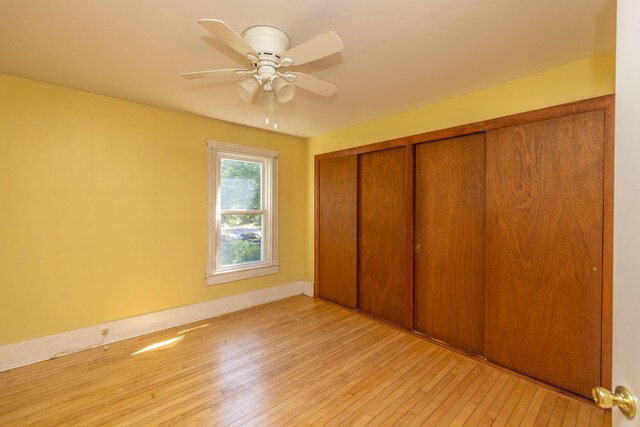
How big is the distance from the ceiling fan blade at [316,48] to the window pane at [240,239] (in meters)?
2.50

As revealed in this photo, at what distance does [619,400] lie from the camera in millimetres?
663

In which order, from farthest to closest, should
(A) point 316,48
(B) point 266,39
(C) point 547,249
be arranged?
(C) point 547,249
(B) point 266,39
(A) point 316,48

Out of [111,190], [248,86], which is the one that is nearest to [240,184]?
[111,190]

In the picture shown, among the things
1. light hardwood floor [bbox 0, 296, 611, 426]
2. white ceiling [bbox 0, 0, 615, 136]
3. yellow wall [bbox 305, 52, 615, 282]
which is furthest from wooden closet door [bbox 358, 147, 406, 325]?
white ceiling [bbox 0, 0, 615, 136]

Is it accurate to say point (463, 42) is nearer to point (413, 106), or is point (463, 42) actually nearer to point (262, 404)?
point (413, 106)

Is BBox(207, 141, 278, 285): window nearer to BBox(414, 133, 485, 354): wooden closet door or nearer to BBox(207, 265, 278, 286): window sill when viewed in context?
BBox(207, 265, 278, 286): window sill

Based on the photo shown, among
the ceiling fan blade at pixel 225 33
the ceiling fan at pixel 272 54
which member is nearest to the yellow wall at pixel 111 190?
the ceiling fan at pixel 272 54

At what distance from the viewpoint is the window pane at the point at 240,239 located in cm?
357

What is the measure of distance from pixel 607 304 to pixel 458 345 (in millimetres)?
1180

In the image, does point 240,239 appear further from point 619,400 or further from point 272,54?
point 619,400

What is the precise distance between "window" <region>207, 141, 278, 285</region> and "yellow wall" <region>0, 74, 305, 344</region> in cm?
13

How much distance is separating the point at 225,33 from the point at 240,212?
2608 mm

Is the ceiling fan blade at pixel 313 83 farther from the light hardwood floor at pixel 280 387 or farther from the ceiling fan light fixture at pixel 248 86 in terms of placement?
the light hardwood floor at pixel 280 387

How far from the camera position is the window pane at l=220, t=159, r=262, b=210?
3549 mm
